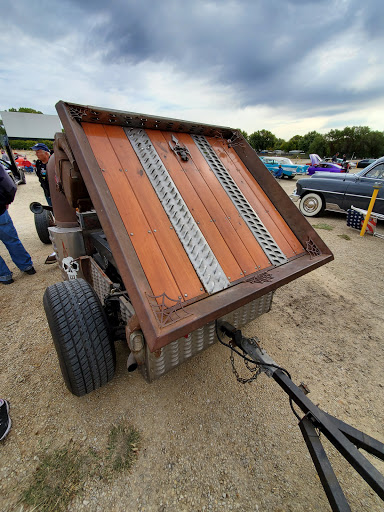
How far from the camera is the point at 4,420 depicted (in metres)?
1.80

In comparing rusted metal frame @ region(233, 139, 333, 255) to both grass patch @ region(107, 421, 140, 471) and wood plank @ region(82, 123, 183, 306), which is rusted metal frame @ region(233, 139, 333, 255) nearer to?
wood plank @ region(82, 123, 183, 306)

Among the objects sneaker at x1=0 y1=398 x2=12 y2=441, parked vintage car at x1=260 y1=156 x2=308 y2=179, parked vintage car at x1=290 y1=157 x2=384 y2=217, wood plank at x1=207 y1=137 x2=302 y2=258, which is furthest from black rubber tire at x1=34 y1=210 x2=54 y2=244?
parked vintage car at x1=260 y1=156 x2=308 y2=179

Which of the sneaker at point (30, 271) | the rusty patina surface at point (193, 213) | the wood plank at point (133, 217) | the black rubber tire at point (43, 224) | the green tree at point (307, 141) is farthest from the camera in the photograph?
the green tree at point (307, 141)

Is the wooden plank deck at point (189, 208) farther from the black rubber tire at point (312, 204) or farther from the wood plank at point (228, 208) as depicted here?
the black rubber tire at point (312, 204)

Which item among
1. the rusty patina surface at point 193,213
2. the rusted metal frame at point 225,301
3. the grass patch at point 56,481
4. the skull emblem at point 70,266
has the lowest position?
the grass patch at point 56,481

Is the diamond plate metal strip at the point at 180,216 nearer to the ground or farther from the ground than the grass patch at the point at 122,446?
farther from the ground

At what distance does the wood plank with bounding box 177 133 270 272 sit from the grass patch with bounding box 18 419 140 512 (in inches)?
64.4

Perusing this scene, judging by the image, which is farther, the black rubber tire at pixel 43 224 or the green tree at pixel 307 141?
the green tree at pixel 307 141

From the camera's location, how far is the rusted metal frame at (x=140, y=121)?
1873 millimetres

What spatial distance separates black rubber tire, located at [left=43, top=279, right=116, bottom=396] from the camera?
1.70 m

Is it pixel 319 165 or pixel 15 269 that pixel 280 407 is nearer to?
pixel 15 269

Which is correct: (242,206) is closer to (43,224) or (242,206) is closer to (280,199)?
(280,199)

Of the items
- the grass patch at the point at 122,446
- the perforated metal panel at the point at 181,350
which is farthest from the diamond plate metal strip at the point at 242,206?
the grass patch at the point at 122,446

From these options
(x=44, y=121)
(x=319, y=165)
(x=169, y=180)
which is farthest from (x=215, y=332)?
(x=44, y=121)
